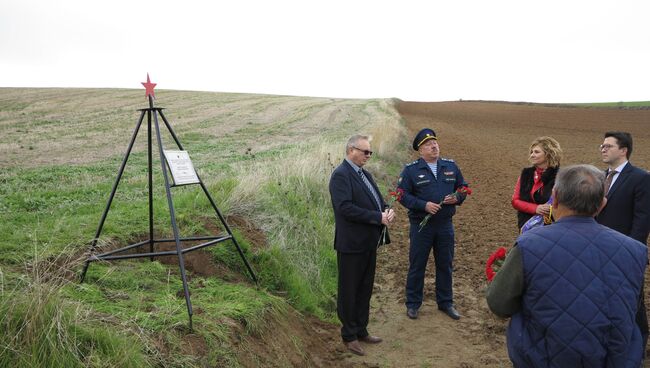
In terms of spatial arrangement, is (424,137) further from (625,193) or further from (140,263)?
(140,263)

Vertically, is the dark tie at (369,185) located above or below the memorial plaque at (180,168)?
below

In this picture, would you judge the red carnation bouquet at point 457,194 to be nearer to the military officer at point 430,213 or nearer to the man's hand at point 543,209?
the military officer at point 430,213

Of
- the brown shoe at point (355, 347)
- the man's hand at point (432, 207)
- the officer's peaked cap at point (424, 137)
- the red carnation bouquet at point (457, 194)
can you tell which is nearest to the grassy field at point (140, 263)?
the brown shoe at point (355, 347)

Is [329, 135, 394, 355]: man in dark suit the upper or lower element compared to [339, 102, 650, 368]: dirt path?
upper

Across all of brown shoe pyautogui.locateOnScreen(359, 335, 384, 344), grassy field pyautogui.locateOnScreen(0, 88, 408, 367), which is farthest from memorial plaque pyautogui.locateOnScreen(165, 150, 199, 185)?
brown shoe pyautogui.locateOnScreen(359, 335, 384, 344)

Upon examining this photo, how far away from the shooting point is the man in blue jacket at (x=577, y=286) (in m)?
2.38

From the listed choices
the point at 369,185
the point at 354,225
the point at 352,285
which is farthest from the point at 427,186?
the point at 352,285

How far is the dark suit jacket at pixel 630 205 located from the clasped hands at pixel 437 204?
1588mm

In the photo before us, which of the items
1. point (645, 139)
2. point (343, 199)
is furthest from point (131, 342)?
point (645, 139)

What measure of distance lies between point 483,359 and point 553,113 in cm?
4870

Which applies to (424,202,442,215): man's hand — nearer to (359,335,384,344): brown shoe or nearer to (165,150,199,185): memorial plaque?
(359,335,384,344): brown shoe

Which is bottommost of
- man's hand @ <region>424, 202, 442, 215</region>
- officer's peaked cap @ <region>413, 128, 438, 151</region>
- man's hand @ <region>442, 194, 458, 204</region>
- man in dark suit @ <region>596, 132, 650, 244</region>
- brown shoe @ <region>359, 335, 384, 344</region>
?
brown shoe @ <region>359, 335, 384, 344</region>

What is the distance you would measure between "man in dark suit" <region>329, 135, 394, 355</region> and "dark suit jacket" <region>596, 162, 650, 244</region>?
6.30ft

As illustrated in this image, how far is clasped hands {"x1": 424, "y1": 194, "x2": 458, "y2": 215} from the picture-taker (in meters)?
5.38
